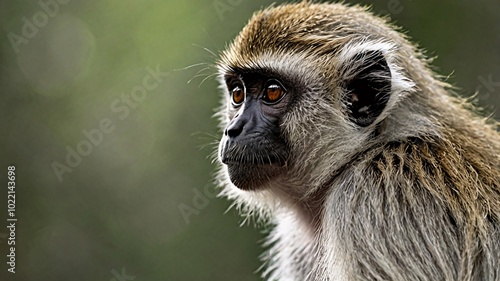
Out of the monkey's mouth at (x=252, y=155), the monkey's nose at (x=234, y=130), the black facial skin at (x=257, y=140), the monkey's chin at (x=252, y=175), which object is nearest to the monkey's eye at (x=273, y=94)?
the black facial skin at (x=257, y=140)

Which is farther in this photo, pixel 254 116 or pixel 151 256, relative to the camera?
pixel 151 256

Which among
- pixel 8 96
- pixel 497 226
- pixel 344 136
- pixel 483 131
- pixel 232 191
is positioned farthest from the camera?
pixel 8 96

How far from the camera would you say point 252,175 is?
6828mm

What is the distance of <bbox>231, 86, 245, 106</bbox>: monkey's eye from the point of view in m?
7.38

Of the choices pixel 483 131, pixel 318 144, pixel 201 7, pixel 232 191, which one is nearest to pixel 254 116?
pixel 318 144

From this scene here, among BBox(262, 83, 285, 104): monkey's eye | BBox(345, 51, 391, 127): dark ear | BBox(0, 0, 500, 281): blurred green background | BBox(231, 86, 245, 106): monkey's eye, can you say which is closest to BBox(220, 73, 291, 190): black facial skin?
BBox(262, 83, 285, 104): monkey's eye

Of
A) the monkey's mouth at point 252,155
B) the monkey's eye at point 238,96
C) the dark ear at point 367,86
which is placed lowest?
the monkey's mouth at point 252,155

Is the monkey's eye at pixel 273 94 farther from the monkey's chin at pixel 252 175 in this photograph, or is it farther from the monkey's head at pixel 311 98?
the monkey's chin at pixel 252 175

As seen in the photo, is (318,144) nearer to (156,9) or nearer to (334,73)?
(334,73)

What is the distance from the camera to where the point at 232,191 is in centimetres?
794

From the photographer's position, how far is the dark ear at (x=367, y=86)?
648 centimetres

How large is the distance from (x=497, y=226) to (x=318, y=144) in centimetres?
179

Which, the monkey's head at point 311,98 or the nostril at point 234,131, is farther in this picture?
the nostril at point 234,131

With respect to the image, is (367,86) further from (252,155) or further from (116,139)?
(116,139)
